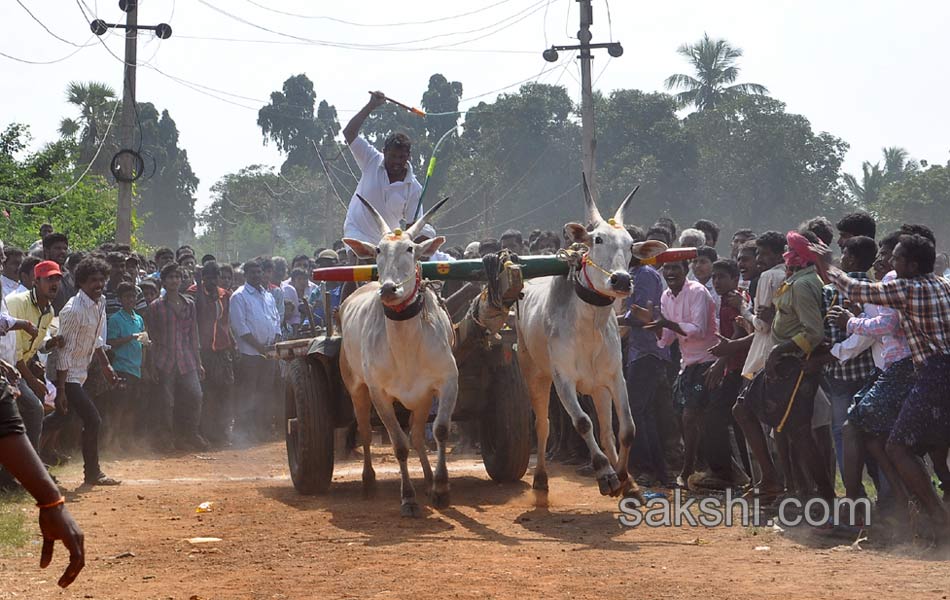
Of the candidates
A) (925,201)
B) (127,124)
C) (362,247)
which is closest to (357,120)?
(362,247)

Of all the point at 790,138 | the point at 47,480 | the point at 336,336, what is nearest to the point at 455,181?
the point at 790,138

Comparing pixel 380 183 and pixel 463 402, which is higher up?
pixel 380 183

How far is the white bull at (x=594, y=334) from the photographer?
831cm

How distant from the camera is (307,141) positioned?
67312 millimetres

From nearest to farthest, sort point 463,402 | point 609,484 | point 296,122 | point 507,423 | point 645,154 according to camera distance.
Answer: point 609,484 → point 507,423 → point 463,402 → point 645,154 → point 296,122

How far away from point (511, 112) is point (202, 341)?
134 feet

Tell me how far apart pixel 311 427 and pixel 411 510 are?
148cm

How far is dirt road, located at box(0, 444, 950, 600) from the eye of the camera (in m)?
5.95

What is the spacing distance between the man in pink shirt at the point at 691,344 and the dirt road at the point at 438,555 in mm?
912

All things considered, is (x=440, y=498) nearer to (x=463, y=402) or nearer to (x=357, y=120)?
(x=463, y=402)

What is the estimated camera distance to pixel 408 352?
875 cm

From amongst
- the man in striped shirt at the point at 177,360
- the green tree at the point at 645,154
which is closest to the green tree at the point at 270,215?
the green tree at the point at 645,154

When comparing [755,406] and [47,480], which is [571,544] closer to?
[755,406]

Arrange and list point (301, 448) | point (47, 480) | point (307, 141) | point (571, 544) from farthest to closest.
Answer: point (307, 141) → point (301, 448) → point (571, 544) → point (47, 480)
